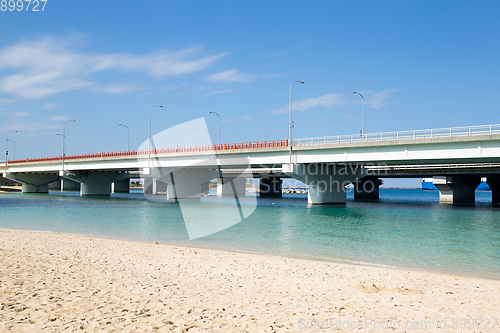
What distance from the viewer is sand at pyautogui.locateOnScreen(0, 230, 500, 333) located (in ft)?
25.8

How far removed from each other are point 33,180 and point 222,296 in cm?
11243

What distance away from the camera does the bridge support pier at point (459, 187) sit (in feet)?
275

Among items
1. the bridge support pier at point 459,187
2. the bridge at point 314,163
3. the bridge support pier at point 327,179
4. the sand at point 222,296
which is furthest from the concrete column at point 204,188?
the sand at point 222,296

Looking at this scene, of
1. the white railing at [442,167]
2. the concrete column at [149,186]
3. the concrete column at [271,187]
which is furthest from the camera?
the concrete column at [149,186]

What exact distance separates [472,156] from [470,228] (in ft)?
28.0

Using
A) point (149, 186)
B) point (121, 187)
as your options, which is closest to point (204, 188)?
point (149, 186)

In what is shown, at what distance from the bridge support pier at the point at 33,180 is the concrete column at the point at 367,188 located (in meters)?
85.5

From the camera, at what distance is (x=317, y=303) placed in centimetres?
979

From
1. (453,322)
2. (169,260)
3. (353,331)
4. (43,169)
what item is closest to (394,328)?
(353,331)

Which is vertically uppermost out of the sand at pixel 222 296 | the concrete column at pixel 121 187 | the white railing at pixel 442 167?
the white railing at pixel 442 167

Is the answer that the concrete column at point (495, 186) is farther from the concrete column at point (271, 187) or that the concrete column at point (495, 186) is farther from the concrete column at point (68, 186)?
the concrete column at point (68, 186)

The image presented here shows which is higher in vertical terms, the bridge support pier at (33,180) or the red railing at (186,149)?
the red railing at (186,149)

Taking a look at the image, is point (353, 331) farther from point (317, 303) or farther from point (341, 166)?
point (341, 166)

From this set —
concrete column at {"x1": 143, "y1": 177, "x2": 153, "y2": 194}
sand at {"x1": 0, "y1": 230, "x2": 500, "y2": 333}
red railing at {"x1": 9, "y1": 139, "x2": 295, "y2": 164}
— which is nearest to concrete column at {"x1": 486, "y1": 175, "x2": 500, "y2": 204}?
red railing at {"x1": 9, "y1": 139, "x2": 295, "y2": 164}
